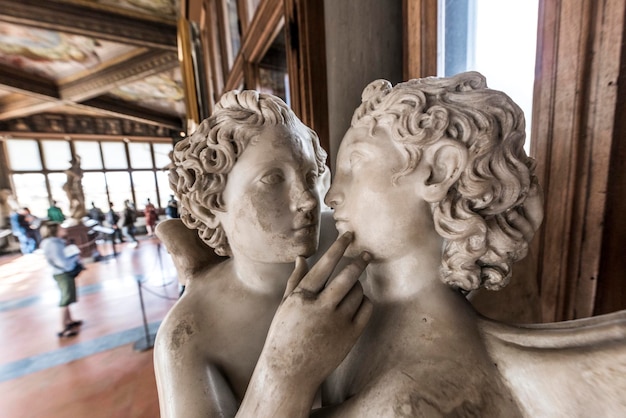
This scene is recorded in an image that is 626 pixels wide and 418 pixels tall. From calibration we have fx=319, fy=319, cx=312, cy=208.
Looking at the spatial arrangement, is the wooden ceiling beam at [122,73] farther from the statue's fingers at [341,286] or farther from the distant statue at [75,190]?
the statue's fingers at [341,286]

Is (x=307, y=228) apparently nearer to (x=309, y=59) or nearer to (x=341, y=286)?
(x=341, y=286)

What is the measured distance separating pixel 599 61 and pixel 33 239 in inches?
471

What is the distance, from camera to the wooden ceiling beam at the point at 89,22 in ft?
17.0

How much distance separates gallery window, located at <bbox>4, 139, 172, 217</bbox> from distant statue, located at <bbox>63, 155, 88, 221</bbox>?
1.73 meters

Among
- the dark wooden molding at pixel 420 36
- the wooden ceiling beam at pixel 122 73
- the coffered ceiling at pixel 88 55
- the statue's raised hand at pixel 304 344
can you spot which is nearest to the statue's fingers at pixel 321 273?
the statue's raised hand at pixel 304 344

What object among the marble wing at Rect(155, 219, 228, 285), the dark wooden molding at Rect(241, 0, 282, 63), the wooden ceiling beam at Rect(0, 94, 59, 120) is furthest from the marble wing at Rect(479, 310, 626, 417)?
the wooden ceiling beam at Rect(0, 94, 59, 120)

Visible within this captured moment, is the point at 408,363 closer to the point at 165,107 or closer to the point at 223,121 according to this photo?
the point at 223,121

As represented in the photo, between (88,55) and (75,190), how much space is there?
332 centimetres

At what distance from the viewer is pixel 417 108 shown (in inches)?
20.5

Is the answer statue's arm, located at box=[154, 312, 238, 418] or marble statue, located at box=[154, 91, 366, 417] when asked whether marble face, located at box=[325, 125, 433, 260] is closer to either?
marble statue, located at box=[154, 91, 366, 417]

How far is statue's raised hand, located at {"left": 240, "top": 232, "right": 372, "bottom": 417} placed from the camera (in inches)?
18.0

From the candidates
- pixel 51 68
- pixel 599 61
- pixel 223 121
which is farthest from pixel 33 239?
pixel 599 61

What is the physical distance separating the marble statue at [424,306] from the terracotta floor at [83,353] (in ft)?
8.20

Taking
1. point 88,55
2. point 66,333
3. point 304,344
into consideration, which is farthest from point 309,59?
point 88,55
